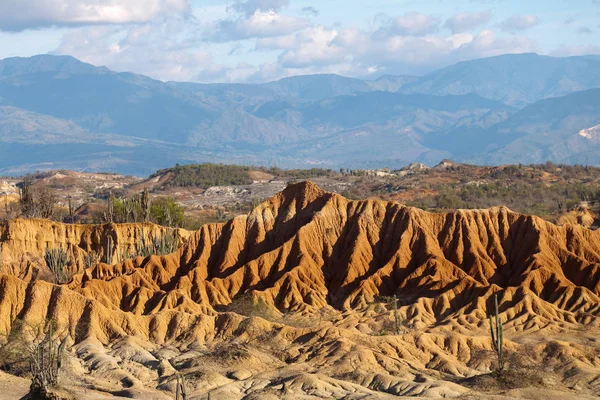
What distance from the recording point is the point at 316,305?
112 meters

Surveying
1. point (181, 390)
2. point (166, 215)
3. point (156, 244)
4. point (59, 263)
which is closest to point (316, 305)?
point (156, 244)

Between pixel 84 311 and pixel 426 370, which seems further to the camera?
pixel 84 311

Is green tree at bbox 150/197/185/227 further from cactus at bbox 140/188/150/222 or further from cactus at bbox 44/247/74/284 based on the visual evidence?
cactus at bbox 44/247/74/284

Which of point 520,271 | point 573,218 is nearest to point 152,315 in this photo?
point 520,271

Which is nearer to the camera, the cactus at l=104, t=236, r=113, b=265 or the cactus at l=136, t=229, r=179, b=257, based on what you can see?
the cactus at l=104, t=236, r=113, b=265

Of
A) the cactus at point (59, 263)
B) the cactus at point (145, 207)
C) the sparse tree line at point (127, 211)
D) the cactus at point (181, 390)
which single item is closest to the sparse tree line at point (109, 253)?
the cactus at point (59, 263)

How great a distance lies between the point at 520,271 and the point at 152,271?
131ft

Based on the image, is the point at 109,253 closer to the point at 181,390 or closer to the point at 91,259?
the point at 91,259

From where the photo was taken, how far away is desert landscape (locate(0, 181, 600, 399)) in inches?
3191

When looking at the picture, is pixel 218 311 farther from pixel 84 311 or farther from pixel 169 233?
pixel 169 233

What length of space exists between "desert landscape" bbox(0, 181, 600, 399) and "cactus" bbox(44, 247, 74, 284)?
83cm

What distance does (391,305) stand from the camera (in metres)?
109

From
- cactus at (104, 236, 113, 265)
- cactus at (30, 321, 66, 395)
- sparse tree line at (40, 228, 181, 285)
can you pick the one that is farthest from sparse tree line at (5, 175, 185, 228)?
cactus at (30, 321, 66, 395)

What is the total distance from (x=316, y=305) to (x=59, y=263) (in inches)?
1318
